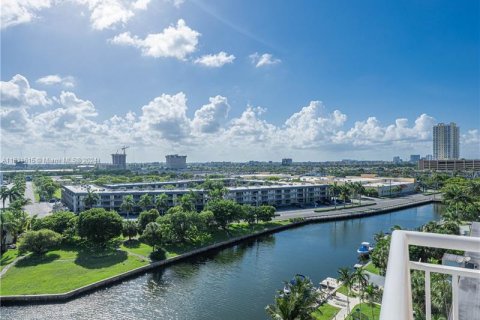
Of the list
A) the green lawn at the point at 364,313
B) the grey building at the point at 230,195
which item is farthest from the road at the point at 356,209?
the green lawn at the point at 364,313

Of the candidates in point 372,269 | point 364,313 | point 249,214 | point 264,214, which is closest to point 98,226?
point 249,214

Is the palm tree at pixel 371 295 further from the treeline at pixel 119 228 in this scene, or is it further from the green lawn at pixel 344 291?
the treeline at pixel 119 228

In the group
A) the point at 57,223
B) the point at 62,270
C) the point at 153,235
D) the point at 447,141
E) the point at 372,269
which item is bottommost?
the point at 62,270

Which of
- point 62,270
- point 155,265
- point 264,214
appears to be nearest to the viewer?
point 62,270

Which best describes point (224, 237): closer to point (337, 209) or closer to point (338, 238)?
point (338, 238)

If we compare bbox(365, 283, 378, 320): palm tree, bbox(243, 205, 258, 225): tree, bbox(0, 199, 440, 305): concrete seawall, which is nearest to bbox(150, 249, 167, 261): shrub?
bbox(0, 199, 440, 305): concrete seawall

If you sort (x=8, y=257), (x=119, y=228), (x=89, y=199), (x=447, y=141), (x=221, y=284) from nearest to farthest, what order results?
(x=221, y=284)
(x=8, y=257)
(x=119, y=228)
(x=89, y=199)
(x=447, y=141)

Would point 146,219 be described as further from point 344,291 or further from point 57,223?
point 344,291

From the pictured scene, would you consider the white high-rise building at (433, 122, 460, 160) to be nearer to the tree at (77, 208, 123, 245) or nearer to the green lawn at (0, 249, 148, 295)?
the tree at (77, 208, 123, 245)
